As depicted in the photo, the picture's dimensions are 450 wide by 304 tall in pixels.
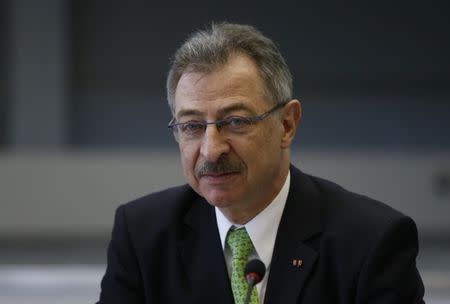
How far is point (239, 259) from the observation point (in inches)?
77.9

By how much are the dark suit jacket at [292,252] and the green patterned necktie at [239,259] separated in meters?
0.03

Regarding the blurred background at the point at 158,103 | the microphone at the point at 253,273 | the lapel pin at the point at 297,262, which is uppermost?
the blurred background at the point at 158,103

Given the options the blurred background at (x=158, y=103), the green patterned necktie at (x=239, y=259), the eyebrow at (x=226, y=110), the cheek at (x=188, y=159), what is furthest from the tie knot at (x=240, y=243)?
the blurred background at (x=158, y=103)

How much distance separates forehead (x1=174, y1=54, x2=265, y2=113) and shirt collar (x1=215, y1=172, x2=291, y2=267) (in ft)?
1.00

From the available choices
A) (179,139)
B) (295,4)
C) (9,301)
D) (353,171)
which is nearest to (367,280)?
(179,139)

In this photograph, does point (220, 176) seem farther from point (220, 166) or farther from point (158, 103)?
point (158, 103)

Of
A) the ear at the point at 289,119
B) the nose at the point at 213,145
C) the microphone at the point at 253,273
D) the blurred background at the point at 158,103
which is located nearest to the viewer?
the microphone at the point at 253,273

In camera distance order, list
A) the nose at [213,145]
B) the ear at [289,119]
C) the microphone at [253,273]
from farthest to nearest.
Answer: the ear at [289,119], the nose at [213,145], the microphone at [253,273]

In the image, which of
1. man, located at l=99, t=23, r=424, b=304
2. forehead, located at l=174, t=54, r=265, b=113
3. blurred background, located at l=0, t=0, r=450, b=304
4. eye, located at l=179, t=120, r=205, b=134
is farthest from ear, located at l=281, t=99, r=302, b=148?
blurred background, located at l=0, t=0, r=450, b=304

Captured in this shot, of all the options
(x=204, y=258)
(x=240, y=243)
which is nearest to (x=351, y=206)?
(x=240, y=243)

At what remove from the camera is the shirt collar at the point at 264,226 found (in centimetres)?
200

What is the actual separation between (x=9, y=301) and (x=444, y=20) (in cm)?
460

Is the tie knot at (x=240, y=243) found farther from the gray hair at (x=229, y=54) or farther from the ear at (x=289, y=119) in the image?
the gray hair at (x=229, y=54)

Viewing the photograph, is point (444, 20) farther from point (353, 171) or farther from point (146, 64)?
point (146, 64)
